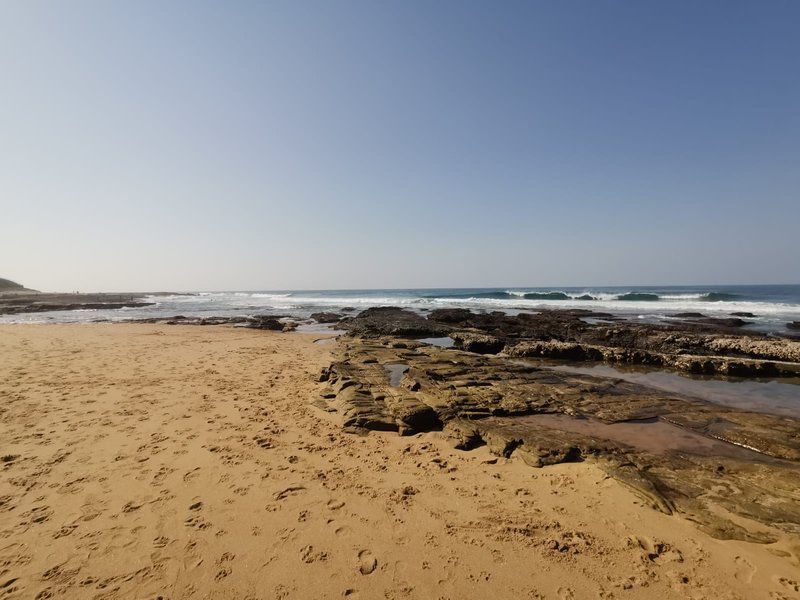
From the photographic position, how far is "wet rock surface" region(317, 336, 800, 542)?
3.87 metres

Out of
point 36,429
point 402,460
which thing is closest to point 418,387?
point 402,460

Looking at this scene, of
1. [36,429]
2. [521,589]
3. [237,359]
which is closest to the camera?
[521,589]

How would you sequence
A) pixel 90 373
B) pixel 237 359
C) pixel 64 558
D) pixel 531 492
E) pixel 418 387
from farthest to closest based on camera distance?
1. pixel 237 359
2. pixel 90 373
3. pixel 418 387
4. pixel 531 492
5. pixel 64 558

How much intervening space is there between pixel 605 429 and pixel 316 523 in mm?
4986

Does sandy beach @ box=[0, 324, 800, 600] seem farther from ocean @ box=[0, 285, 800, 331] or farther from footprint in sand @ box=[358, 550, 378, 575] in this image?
ocean @ box=[0, 285, 800, 331]

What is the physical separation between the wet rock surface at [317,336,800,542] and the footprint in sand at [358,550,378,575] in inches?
98.5

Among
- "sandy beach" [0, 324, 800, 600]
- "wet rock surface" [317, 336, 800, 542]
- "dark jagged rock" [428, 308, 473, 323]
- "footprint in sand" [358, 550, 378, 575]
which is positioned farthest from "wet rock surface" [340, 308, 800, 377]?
"footprint in sand" [358, 550, 378, 575]

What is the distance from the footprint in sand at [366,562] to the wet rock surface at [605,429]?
2502mm

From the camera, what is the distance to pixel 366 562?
10.3ft

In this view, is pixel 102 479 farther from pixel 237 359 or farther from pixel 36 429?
pixel 237 359

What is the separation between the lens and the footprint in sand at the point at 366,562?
3.04m

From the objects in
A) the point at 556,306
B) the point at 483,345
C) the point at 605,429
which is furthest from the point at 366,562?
the point at 556,306

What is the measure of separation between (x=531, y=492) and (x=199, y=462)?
14.3 feet

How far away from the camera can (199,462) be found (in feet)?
15.7
